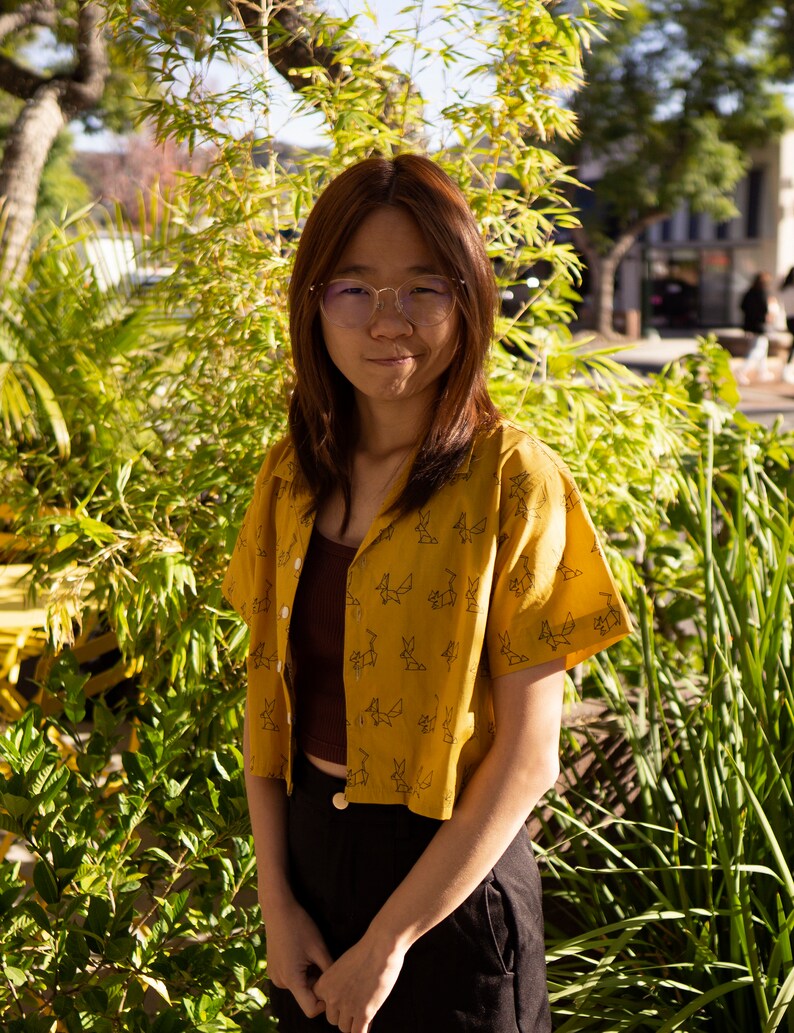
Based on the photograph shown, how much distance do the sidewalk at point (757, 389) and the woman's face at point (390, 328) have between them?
6449 millimetres

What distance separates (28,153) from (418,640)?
863cm

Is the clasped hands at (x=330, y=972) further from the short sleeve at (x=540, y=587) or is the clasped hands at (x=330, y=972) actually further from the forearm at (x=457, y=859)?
the short sleeve at (x=540, y=587)

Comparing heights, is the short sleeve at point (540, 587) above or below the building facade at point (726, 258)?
below

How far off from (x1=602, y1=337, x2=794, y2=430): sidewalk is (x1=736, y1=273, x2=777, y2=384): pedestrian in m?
0.18

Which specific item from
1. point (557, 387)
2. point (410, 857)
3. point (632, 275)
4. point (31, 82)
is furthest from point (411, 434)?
point (632, 275)

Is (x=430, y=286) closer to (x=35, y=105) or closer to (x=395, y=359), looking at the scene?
(x=395, y=359)

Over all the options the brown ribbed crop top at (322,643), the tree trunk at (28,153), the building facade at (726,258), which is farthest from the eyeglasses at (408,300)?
the building facade at (726,258)

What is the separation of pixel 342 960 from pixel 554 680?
45 centimetres

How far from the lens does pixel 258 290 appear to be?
100 inches

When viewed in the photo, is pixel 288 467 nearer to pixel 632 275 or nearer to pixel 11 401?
pixel 11 401

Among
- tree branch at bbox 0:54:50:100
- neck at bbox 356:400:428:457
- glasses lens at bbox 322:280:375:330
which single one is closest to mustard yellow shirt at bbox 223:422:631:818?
neck at bbox 356:400:428:457

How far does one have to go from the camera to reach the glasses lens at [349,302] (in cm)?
139

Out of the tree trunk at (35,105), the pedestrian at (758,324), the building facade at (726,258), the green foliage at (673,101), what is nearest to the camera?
the tree trunk at (35,105)

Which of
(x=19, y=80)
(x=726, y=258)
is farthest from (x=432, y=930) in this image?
(x=726, y=258)
